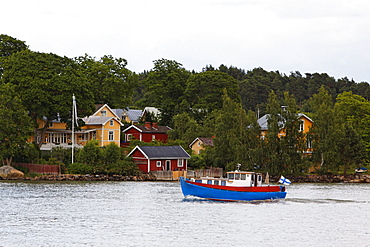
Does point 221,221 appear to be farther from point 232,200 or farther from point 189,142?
point 189,142

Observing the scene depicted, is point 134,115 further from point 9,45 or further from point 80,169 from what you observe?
point 80,169

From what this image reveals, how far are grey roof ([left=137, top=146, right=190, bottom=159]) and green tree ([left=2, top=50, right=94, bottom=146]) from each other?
37.1ft

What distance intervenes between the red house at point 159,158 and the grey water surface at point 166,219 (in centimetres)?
1520

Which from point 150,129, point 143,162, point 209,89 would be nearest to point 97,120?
point 150,129

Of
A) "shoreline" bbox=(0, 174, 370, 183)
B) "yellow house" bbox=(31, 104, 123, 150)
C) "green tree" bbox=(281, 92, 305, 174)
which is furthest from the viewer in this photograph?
"yellow house" bbox=(31, 104, 123, 150)

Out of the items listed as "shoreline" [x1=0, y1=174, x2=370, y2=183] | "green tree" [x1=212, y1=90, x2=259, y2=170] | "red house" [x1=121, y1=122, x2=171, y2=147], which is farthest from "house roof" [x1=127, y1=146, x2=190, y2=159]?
"red house" [x1=121, y1=122, x2=171, y2=147]

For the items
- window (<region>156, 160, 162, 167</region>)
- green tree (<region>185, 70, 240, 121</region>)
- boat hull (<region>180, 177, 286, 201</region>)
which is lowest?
boat hull (<region>180, 177, 286, 201</region>)

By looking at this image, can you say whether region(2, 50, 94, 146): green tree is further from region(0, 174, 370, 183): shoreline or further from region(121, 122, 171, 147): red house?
region(121, 122, 171, 147): red house

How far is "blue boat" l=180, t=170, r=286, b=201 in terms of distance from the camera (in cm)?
5225

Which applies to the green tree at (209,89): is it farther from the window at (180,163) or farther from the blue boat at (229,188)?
the blue boat at (229,188)

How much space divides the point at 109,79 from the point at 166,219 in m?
66.2

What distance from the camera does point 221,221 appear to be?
134 feet

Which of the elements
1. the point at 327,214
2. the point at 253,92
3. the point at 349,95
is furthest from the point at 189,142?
the point at 253,92

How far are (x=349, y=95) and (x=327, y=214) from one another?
6330cm
